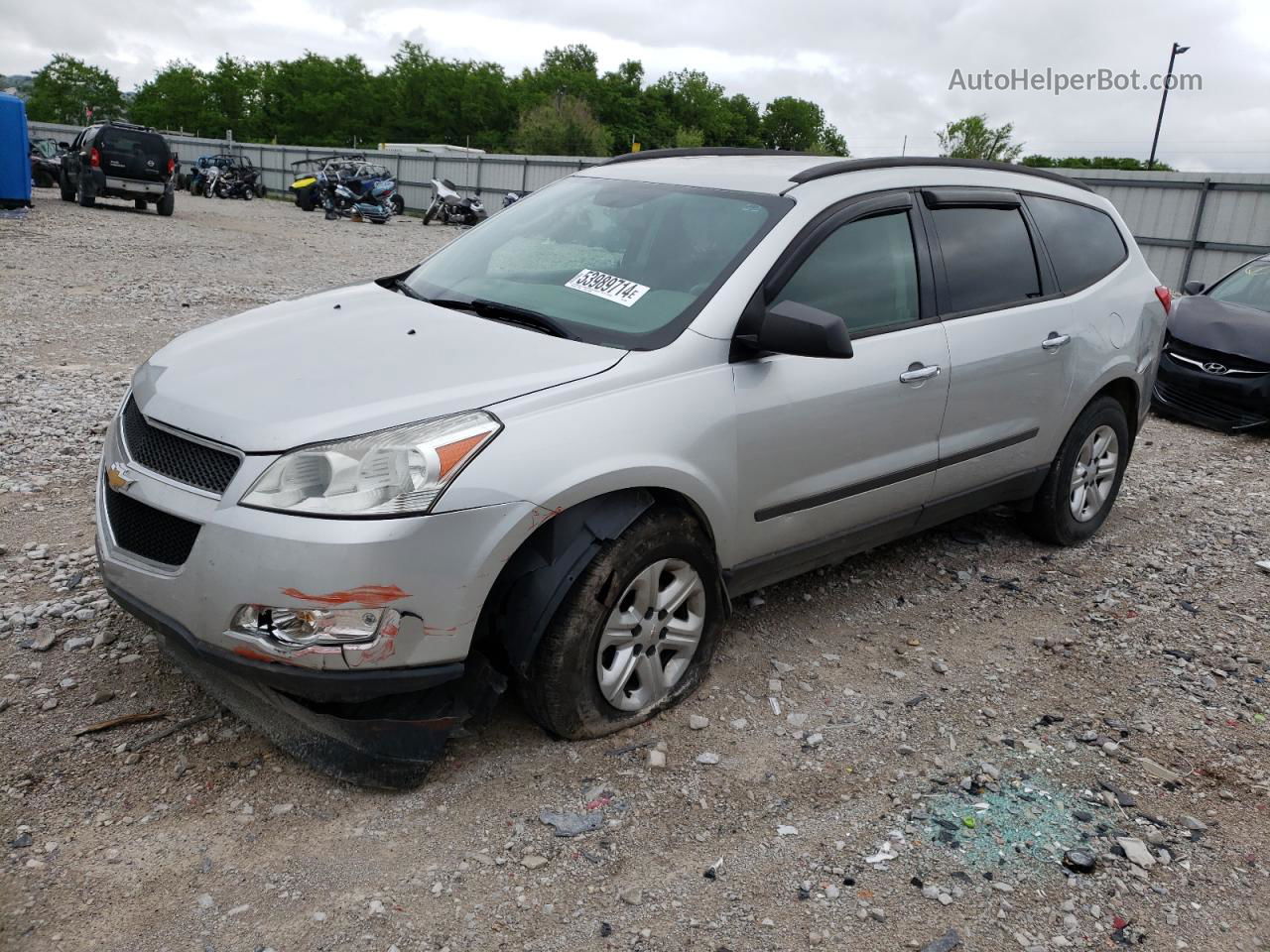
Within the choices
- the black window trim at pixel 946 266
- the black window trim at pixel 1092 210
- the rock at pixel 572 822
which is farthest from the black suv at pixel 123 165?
the rock at pixel 572 822

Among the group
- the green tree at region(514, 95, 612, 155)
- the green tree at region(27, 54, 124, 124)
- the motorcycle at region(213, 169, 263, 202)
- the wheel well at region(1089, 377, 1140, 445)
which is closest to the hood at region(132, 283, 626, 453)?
the wheel well at region(1089, 377, 1140, 445)

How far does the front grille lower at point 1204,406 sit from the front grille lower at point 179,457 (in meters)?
8.33

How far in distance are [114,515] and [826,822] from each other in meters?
2.28

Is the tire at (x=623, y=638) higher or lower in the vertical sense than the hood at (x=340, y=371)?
lower

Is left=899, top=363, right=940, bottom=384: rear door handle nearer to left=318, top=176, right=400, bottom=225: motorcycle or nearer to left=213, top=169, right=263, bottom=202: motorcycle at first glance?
left=318, top=176, right=400, bottom=225: motorcycle

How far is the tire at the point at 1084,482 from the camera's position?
5.11 metres

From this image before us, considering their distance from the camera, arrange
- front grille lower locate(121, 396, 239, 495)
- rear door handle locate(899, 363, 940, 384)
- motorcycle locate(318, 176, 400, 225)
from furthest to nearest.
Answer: motorcycle locate(318, 176, 400, 225)
rear door handle locate(899, 363, 940, 384)
front grille lower locate(121, 396, 239, 495)

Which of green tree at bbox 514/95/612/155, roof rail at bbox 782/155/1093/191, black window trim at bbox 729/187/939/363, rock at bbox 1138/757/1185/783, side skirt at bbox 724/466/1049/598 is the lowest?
rock at bbox 1138/757/1185/783

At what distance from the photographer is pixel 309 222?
86.1ft

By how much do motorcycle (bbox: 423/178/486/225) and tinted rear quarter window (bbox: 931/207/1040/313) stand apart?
2454 cm

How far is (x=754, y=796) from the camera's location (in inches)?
125

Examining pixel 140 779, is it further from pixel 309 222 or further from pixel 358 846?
pixel 309 222

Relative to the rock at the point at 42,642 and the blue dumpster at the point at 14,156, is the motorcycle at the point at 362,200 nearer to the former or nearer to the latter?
the blue dumpster at the point at 14,156

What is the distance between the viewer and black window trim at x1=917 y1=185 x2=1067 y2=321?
4238mm
